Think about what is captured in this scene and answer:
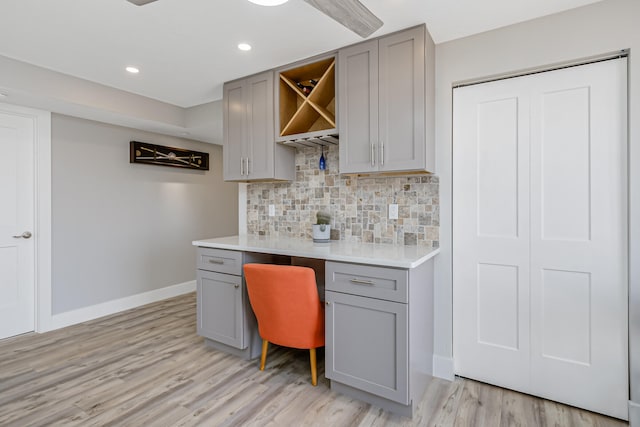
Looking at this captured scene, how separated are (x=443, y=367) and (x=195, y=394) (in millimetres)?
1705

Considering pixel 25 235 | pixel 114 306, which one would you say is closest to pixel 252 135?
pixel 25 235

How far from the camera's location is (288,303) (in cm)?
216

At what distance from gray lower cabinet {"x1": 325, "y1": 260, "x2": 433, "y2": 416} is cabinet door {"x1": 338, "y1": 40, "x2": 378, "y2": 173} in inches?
30.6

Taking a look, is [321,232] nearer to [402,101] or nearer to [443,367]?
[402,101]

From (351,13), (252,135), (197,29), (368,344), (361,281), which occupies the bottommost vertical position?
(368,344)

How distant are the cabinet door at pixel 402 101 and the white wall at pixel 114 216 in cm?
316

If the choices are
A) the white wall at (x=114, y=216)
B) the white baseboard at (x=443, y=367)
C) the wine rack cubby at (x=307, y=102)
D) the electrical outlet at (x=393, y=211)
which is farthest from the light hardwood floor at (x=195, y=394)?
the wine rack cubby at (x=307, y=102)

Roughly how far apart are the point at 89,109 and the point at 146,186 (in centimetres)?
116

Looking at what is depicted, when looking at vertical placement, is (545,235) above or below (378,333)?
above

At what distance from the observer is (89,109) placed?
315 cm

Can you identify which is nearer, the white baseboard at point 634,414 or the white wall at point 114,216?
the white baseboard at point 634,414

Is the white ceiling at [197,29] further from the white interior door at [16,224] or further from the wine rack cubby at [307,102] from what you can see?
the white interior door at [16,224]

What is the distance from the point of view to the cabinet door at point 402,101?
6.97 ft

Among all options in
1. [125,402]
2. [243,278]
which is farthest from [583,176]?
[125,402]
